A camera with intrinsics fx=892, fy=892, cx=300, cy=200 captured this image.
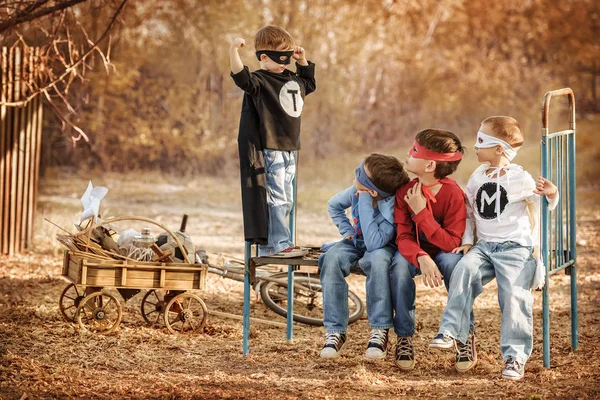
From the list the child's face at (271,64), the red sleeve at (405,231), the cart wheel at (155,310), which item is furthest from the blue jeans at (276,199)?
the cart wheel at (155,310)

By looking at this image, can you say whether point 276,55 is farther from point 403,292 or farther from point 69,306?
point 69,306

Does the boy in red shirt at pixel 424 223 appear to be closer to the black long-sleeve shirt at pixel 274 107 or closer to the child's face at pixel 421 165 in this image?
the child's face at pixel 421 165

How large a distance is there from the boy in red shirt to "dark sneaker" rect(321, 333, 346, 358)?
0.30m

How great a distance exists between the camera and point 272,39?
4844 mm

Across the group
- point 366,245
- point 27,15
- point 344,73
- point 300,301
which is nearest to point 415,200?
point 366,245

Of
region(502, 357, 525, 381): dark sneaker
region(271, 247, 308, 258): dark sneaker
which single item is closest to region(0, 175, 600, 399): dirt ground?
region(502, 357, 525, 381): dark sneaker

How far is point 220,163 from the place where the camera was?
16.2 meters

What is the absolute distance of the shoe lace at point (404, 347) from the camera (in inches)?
180

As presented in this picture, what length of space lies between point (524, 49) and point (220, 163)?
6.19 m

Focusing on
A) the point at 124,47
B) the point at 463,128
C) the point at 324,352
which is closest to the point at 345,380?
the point at 324,352

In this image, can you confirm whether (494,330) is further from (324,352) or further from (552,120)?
(552,120)

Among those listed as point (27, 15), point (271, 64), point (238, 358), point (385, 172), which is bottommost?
point (238, 358)

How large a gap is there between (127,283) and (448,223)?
2.02 metres

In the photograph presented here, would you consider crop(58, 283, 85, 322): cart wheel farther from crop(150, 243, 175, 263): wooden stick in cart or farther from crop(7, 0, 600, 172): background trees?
crop(7, 0, 600, 172): background trees
